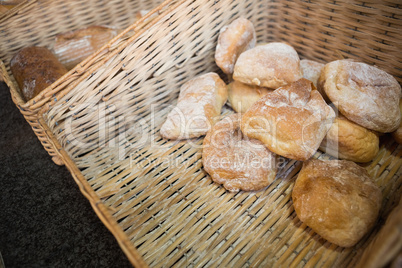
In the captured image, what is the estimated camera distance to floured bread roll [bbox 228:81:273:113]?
137 centimetres

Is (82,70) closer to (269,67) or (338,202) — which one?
(269,67)

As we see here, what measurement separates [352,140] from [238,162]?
477mm

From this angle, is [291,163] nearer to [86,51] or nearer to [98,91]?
[98,91]

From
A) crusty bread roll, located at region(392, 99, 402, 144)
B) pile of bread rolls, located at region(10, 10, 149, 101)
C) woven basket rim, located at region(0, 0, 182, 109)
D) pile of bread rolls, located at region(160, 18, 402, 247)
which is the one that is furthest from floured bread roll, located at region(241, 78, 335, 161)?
pile of bread rolls, located at region(10, 10, 149, 101)

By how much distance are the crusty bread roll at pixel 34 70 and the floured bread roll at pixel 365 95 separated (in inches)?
53.3

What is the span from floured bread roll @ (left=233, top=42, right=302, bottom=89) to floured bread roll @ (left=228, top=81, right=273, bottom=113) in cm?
8

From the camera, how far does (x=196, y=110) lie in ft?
4.36

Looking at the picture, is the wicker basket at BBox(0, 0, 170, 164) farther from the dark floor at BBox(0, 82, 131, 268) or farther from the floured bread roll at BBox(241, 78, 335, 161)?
the floured bread roll at BBox(241, 78, 335, 161)

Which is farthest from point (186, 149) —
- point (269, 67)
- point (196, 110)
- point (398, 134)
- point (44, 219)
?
point (398, 134)

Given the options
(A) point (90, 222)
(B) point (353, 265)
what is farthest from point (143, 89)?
(B) point (353, 265)

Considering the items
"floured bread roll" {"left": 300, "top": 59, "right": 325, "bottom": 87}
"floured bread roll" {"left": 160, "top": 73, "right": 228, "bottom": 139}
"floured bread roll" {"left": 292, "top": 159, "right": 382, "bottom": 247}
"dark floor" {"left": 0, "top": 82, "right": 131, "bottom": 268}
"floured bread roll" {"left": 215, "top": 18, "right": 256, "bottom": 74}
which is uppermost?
"floured bread roll" {"left": 215, "top": 18, "right": 256, "bottom": 74}

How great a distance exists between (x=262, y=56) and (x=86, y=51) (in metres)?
1.09

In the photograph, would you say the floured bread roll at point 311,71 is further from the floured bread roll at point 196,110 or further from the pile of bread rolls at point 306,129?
the floured bread roll at point 196,110

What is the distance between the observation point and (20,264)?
1055mm
